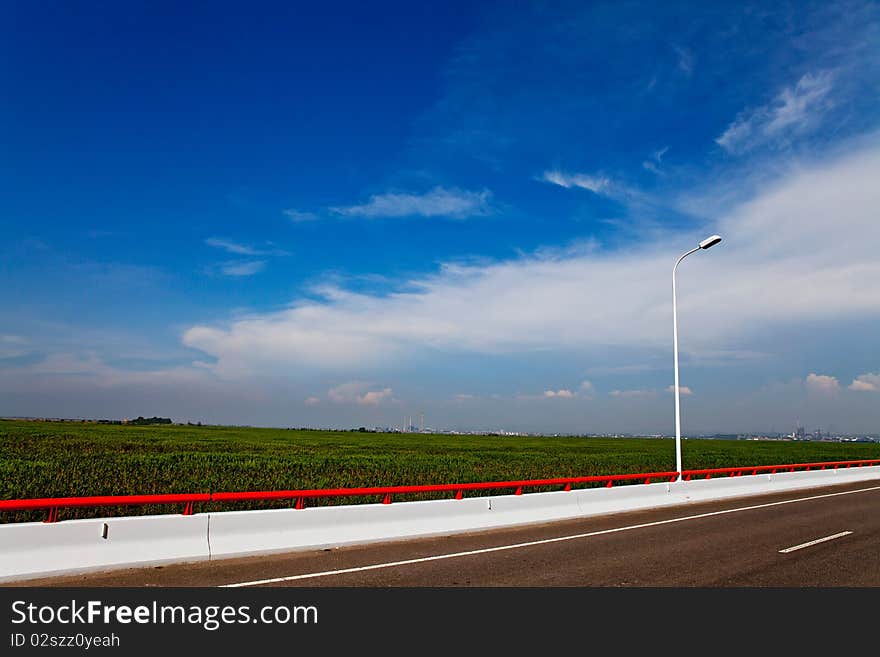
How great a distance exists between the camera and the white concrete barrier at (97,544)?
28.6ft

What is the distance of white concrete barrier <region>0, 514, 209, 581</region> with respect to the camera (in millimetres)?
8711

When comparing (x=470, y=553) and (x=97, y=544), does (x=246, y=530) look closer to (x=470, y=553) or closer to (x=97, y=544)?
(x=97, y=544)

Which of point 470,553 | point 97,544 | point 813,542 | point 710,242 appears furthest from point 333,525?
point 710,242

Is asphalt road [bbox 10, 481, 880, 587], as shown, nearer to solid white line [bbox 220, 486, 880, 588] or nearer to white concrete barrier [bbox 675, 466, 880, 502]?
solid white line [bbox 220, 486, 880, 588]

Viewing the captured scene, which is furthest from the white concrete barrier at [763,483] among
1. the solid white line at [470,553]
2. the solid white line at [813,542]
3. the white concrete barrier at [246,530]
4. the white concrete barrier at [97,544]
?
the white concrete barrier at [97,544]

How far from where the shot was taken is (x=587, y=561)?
35.6ft

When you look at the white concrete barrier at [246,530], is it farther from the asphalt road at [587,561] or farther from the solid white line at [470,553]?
the solid white line at [470,553]

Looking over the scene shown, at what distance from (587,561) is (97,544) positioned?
7.77 meters

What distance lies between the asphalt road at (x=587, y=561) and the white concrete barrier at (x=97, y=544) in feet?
0.65

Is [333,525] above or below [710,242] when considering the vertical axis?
below
